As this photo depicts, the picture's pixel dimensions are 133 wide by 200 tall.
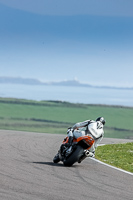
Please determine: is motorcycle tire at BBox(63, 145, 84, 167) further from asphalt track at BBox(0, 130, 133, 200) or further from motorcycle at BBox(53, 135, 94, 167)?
asphalt track at BBox(0, 130, 133, 200)

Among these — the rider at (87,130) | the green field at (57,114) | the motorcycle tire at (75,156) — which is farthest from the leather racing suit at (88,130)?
the green field at (57,114)

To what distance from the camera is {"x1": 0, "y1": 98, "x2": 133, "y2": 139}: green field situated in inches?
5433

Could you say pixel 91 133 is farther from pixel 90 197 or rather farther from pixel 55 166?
pixel 90 197

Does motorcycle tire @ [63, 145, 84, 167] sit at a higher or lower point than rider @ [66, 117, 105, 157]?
lower

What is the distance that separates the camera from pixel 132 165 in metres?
17.3

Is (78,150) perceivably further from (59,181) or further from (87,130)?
(59,181)

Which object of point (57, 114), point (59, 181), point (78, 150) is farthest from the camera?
point (57, 114)

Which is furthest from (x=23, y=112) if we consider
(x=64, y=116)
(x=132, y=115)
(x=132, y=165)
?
(x=132, y=165)

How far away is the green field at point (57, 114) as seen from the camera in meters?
138

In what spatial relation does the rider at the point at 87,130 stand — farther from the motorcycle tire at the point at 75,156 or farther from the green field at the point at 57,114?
the green field at the point at 57,114

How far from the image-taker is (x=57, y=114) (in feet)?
519

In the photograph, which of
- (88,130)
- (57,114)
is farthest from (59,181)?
(57,114)

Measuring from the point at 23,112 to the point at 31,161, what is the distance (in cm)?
14211

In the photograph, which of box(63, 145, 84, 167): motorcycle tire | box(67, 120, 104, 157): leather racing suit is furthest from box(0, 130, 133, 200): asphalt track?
box(67, 120, 104, 157): leather racing suit
